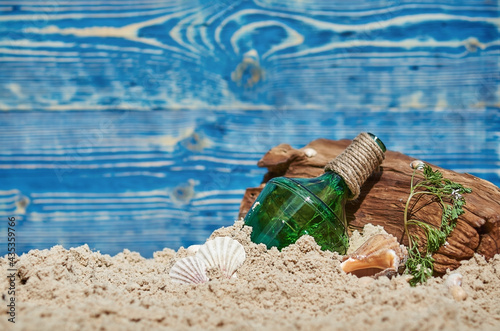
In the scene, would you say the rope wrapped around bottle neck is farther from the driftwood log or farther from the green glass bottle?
the driftwood log

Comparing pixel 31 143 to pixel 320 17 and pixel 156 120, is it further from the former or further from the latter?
pixel 320 17

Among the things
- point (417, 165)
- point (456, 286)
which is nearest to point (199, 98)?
point (417, 165)

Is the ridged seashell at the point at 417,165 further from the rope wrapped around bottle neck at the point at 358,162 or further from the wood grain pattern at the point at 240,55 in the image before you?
the wood grain pattern at the point at 240,55

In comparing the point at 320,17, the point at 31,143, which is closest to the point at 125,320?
the point at 31,143

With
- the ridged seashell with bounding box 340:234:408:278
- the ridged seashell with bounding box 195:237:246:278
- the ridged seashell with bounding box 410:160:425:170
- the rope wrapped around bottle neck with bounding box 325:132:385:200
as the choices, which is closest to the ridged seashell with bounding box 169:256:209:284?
the ridged seashell with bounding box 195:237:246:278

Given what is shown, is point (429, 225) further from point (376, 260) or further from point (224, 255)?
point (224, 255)

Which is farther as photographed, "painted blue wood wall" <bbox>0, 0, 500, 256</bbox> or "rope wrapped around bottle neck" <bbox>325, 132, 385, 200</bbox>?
"painted blue wood wall" <bbox>0, 0, 500, 256</bbox>
